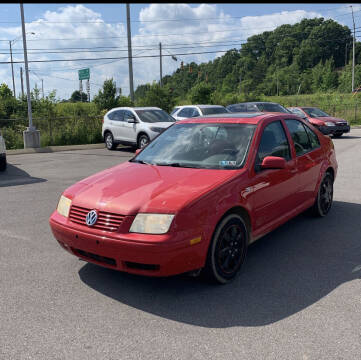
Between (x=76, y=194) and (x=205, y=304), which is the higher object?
(x=76, y=194)

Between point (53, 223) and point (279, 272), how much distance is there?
2.33 metres

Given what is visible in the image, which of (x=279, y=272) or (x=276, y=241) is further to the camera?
(x=276, y=241)

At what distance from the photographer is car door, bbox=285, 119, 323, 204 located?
17.6 feet

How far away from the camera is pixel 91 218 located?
3.75 metres

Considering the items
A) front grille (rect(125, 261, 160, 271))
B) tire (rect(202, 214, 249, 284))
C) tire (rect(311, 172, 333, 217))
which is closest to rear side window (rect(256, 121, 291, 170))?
tire (rect(202, 214, 249, 284))

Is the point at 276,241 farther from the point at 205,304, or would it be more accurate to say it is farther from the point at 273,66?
the point at 273,66

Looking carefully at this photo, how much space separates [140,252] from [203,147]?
5.72 feet

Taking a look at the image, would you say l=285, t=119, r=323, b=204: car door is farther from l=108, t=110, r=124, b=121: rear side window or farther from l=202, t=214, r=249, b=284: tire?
l=108, t=110, r=124, b=121: rear side window

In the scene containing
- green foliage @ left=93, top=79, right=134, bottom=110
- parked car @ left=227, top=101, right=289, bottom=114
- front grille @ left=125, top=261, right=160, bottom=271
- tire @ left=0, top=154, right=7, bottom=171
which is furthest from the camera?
green foliage @ left=93, top=79, right=134, bottom=110

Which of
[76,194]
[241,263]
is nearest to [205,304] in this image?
[241,263]

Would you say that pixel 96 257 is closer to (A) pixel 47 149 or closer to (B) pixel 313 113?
(A) pixel 47 149

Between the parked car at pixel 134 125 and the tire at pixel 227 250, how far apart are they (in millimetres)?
11156

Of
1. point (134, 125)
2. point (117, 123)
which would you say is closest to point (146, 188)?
point (134, 125)

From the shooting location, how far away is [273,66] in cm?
10725
